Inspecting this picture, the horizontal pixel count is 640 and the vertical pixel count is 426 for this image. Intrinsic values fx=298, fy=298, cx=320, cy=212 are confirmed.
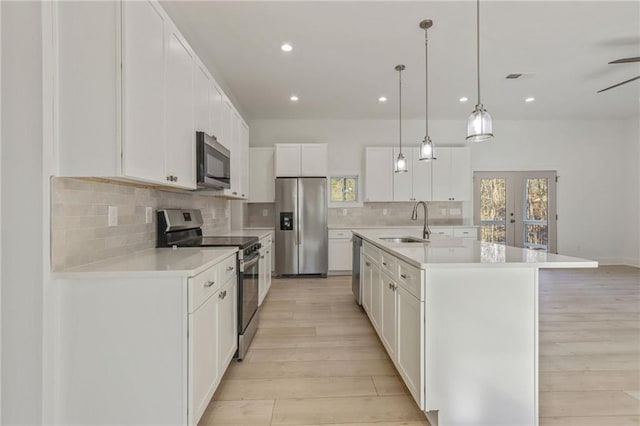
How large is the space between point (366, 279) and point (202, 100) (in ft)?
7.43

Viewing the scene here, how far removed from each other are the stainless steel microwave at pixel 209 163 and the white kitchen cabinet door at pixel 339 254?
2784 millimetres

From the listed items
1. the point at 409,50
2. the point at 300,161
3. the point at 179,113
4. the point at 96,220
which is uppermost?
the point at 409,50

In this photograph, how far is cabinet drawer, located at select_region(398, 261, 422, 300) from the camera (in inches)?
64.2

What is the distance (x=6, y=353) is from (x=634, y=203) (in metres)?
8.86

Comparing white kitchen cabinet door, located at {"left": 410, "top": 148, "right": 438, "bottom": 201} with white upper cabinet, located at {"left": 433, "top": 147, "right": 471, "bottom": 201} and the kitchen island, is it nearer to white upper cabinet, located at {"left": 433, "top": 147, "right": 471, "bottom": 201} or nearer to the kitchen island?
white upper cabinet, located at {"left": 433, "top": 147, "right": 471, "bottom": 201}

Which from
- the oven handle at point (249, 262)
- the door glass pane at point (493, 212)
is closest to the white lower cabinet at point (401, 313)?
the oven handle at point (249, 262)

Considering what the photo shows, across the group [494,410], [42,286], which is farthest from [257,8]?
[494,410]

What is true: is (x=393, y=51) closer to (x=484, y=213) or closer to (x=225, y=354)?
(x=225, y=354)

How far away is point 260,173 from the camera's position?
17.6ft

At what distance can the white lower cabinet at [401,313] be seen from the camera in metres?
1.61

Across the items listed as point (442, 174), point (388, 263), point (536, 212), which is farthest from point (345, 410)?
point (536, 212)

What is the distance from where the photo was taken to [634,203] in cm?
585

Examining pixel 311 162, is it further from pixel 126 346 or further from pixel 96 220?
pixel 126 346

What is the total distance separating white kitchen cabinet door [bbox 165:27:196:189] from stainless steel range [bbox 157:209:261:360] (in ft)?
1.58
